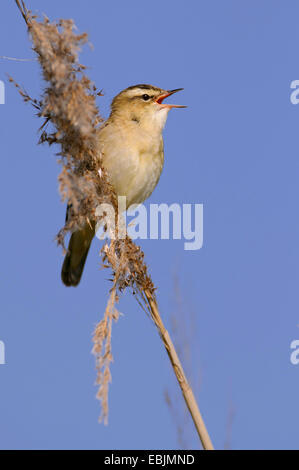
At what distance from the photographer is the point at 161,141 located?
15.4 feet

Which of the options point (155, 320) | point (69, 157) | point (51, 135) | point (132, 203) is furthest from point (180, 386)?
point (132, 203)

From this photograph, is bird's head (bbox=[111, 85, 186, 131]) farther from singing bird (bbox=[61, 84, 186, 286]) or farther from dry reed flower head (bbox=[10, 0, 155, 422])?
dry reed flower head (bbox=[10, 0, 155, 422])

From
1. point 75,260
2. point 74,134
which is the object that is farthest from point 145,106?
point 74,134

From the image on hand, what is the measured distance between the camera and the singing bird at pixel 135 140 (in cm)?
437

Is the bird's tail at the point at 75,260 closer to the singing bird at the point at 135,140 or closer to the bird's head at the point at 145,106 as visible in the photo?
the singing bird at the point at 135,140

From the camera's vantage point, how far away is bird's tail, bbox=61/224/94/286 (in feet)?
16.6

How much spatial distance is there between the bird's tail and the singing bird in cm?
21

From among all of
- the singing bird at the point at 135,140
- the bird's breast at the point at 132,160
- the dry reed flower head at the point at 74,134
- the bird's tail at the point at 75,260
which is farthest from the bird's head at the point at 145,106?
the dry reed flower head at the point at 74,134

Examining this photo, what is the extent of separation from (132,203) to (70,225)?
2.31 metres

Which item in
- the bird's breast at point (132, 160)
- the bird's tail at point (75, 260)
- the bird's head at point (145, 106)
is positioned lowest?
the bird's tail at point (75, 260)

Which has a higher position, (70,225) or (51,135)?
(51,135)

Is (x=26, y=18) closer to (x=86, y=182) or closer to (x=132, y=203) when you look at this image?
(x=86, y=182)

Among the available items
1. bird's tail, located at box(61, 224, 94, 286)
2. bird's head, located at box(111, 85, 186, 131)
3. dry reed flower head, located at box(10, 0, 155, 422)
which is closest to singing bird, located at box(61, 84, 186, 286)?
bird's head, located at box(111, 85, 186, 131)

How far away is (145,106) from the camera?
461 centimetres
